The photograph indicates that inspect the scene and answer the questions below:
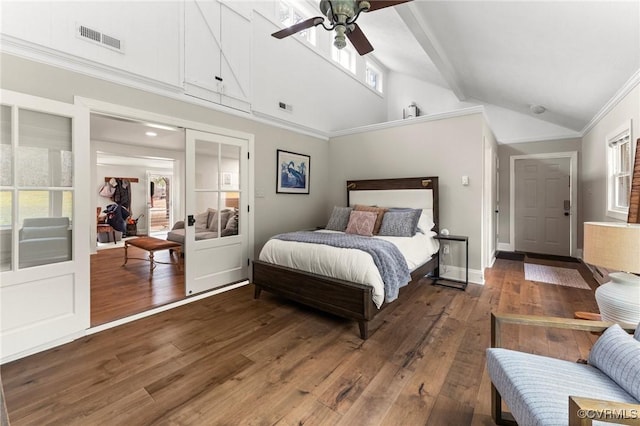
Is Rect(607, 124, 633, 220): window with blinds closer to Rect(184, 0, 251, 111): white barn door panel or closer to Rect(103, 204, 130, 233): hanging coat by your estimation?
Rect(184, 0, 251, 111): white barn door panel

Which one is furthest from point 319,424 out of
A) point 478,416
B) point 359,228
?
point 359,228

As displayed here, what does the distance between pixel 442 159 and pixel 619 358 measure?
10.7 ft

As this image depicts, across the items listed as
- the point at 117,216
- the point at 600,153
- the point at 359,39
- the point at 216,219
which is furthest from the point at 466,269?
the point at 117,216

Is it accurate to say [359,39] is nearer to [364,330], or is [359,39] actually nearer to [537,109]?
[364,330]

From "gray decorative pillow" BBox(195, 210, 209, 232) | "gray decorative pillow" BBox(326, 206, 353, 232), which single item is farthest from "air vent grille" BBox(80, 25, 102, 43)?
"gray decorative pillow" BBox(326, 206, 353, 232)

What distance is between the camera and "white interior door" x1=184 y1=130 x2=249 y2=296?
3252 millimetres

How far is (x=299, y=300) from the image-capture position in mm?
2869

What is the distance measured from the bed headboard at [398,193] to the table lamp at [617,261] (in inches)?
87.9

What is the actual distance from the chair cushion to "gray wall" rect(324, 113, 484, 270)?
2805 millimetres

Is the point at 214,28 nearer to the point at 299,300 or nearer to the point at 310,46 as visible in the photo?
the point at 310,46

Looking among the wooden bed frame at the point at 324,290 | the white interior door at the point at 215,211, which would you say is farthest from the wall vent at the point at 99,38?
the wooden bed frame at the point at 324,290

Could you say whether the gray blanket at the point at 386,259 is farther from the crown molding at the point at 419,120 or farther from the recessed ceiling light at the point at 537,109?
the recessed ceiling light at the point at 537,109

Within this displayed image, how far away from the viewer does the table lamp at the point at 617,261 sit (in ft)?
4.96

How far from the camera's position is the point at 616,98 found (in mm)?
3291
